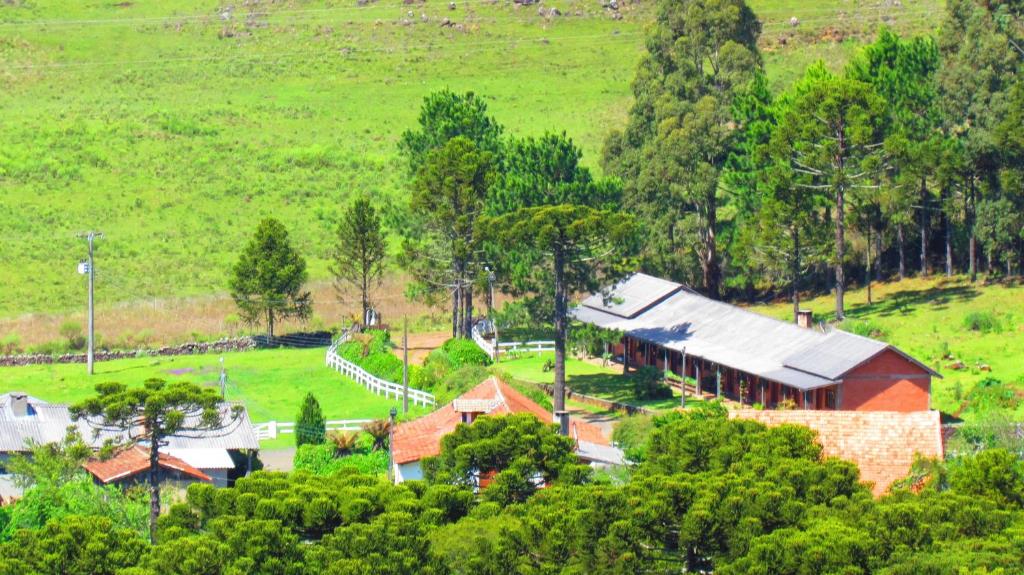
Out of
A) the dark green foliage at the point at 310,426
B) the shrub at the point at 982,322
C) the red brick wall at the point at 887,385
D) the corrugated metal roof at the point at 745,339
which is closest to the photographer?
the dark green foliage at the point at 310,426

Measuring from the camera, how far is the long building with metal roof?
6856cm

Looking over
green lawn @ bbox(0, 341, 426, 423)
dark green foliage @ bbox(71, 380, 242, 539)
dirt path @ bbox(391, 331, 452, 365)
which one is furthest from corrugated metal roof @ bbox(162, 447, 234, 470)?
dirt path @ bbox(391, 331, 452, 365)

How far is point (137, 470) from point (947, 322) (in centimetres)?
3704

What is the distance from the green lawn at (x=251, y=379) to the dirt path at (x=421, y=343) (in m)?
3.61

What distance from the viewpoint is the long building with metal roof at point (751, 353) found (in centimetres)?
6856

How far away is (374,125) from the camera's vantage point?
132750 millimetres

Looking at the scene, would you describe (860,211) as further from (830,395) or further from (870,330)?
(830,395)

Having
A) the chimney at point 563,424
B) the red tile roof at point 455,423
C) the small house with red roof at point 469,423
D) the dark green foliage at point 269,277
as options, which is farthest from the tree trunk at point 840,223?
the dark green foliage at point 269,277

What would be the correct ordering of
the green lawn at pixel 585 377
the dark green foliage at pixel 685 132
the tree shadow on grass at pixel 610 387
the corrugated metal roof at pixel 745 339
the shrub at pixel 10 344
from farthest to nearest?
the dark green foliage at pixel 685 132, the shrub at pixel 10 344, the green lawn at pixel 585 377, the tree shadow on grass at pixel 610 387, the corrugated metal roof at pixel 745 339

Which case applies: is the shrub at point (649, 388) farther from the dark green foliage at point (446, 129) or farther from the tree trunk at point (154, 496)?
the tree trunk at point (154, 496)

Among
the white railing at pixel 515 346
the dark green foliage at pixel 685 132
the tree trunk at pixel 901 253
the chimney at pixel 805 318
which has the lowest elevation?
the white railing at pixel 515 346

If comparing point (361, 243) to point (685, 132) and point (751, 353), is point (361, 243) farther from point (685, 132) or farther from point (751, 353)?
point (751, 353)

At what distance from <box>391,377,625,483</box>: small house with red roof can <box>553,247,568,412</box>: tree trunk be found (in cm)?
334

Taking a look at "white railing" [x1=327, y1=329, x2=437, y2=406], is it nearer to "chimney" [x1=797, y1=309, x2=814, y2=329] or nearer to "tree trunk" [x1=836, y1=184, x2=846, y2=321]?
"chimney" [x1=797, y1=309, x2=814, y2=329]
